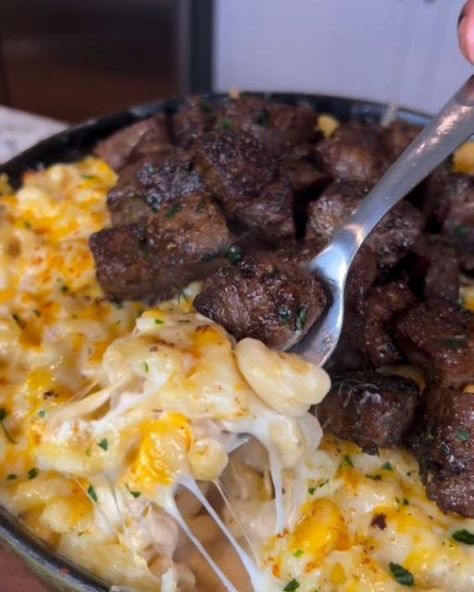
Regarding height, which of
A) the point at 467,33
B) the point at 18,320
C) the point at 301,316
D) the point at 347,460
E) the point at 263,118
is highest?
the point at 467,33

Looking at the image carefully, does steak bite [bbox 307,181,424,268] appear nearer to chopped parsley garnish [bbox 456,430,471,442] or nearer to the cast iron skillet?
chopped parsley garnish [bbox 456,430,471,442]

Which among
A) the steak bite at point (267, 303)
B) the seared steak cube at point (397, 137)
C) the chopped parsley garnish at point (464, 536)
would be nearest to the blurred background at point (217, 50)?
the seared steak cube at point (397, 137)

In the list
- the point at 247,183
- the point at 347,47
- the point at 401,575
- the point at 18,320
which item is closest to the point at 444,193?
the point at 247,183

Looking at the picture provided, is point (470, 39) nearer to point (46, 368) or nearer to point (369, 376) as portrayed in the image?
point (369, 376)

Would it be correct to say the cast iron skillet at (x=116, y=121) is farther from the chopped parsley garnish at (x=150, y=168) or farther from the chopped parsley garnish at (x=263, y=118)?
the chopped parsley garnish at (x=150, y=168)

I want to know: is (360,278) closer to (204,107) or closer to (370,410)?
(370,410)

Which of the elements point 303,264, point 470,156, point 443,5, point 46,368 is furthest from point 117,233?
point 443,5
